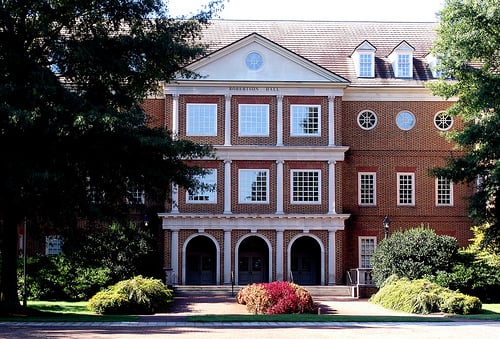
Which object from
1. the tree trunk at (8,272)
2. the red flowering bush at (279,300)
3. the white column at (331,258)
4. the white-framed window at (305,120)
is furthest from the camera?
the white-framed window at (305,120)

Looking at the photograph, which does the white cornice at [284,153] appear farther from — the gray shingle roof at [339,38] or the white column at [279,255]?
the gray shingle roof at [339,38]

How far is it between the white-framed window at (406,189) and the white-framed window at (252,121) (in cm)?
804

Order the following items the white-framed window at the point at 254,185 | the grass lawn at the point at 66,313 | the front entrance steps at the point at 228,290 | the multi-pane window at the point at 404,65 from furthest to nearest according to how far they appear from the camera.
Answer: the multi-pane window at the point at 404,65 → the white-framed window at the point at 254,185 → the front entrance steps at the point at 228,290 → the grass lawn at the point at 66,313

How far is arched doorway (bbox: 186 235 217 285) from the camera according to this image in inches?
1640

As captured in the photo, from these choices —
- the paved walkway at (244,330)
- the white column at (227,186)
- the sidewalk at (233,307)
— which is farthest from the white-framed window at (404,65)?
the paved walkway at (244,330)

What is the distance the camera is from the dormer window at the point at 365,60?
43312mm

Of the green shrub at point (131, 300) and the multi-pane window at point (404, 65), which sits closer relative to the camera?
the green shrub at point (131, 300)

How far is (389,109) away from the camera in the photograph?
42.7 meters

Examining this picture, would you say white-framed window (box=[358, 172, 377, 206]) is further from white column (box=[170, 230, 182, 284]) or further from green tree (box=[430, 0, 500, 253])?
white column (box=[170, 230, 182, 284])

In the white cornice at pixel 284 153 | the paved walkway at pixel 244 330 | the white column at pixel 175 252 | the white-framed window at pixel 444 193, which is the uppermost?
the white cornice at pixel 284 153

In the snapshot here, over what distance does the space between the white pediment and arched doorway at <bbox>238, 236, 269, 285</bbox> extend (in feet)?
28.8

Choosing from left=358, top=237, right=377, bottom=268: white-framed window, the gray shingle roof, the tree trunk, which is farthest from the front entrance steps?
the tree trunk

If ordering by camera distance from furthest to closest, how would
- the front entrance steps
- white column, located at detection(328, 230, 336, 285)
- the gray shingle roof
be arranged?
the gray shingle roof → white column, located at detection(328, 230, 336, 285) → the front entrance steps

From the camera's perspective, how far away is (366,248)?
42.1 m
